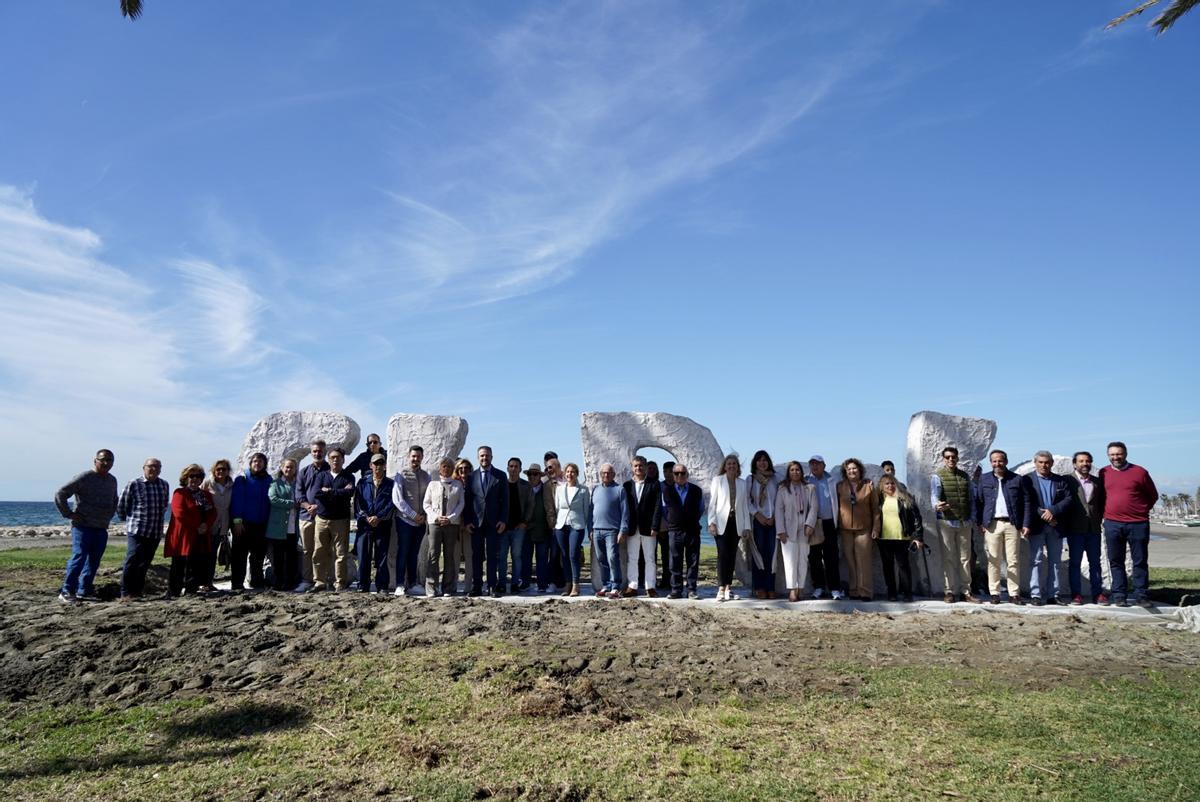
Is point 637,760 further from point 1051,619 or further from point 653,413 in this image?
point 653,413

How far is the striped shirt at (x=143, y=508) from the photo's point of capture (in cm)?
853

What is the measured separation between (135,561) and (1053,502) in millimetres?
9816

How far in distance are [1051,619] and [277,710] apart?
675 centimetres

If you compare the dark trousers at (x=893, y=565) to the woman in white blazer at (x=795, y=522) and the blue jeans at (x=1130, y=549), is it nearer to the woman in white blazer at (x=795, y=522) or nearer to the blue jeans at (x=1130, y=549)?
the woman in white blazer at (x=795, y=522)

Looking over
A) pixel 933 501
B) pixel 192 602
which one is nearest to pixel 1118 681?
pixel 933 501

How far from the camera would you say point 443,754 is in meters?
4.16

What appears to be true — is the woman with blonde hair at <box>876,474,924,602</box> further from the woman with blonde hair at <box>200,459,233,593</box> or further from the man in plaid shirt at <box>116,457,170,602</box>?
the man in plaid shirt at <box>116,457,170,602</box>

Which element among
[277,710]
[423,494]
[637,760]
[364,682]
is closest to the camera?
[637,760]

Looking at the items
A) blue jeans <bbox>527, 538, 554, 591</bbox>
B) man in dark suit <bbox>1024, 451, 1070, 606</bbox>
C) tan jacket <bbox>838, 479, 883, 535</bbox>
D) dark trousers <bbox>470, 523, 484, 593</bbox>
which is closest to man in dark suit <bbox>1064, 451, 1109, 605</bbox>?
man in dark suit <bbox>1024, 451, 1070, 606</bbox>

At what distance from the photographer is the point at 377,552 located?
9.19 meters

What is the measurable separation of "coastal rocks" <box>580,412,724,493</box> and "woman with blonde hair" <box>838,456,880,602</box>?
1836 millimetres

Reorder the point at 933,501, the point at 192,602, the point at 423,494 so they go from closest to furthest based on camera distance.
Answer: the point at 192,602 → the point at 933,501 → the point at 423,494

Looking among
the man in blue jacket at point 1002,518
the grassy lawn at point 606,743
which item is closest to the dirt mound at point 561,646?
the grassy lawn at point 606,743

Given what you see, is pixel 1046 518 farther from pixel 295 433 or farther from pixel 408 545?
pixel 295 433
